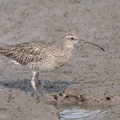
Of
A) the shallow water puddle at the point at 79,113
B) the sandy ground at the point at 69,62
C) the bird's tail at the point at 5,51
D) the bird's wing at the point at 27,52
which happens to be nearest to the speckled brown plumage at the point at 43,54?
the bird's wing at the point at 27,52

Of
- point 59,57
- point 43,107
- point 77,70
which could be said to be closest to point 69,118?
point 43,107

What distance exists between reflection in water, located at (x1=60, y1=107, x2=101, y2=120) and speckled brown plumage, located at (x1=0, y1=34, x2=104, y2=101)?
1.20m

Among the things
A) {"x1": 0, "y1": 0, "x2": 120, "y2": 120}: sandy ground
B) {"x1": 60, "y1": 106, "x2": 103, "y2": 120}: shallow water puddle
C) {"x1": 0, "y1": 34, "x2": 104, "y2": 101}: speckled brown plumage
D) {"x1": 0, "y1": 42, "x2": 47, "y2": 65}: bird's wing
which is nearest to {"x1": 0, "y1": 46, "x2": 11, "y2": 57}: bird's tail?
{"x1": 0, "y1": 42, "x2": 47, "y2": 65}: bird's wing

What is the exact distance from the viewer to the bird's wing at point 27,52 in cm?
1084

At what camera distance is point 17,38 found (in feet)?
48.2

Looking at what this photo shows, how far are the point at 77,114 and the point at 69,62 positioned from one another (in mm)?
2994

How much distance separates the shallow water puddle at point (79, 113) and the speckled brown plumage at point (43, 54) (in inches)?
46.5

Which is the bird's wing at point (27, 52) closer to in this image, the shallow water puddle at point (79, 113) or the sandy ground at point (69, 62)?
the sandy ground at point (69, 62)

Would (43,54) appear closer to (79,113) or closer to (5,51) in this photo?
(5,51)

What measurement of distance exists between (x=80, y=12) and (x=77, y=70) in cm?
489

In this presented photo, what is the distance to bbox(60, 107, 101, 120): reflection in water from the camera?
1012 cm

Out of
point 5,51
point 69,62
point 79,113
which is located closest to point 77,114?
point 79,113

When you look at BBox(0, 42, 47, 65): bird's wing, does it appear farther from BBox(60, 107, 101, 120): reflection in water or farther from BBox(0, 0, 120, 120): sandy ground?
BBox(60, 107, 101, 120): reflection in water

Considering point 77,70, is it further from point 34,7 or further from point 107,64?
point 34,7
